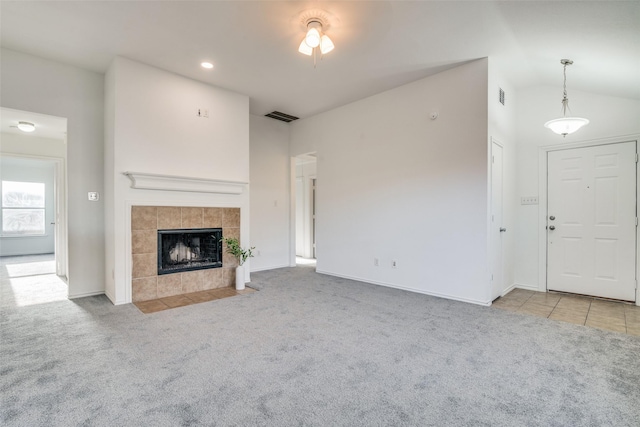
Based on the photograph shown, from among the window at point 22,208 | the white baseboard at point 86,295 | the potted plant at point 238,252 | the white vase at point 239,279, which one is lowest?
the white baseboard at point 86,295

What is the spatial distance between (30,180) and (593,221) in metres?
12.2

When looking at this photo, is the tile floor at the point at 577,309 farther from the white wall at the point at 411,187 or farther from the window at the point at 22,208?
the window at the point at 22,208

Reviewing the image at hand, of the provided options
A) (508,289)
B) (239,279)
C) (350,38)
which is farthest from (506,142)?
(239,279)

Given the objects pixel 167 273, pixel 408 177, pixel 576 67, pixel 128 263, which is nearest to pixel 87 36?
pixel 128 263

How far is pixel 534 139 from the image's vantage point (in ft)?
14.9

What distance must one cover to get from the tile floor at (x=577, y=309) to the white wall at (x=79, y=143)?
17.6 feet

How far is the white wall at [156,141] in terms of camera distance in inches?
146

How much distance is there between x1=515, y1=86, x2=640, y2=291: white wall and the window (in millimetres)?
11402

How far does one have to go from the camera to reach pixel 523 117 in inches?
181

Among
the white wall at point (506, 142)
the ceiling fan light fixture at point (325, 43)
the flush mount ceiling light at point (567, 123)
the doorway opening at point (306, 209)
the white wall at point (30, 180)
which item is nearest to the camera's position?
the ceiling fan light fixture at point (325, 43)

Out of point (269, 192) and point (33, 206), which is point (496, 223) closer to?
point (269, 192)

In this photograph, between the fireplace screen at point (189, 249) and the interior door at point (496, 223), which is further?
the fireplace screen at point (189, 249)

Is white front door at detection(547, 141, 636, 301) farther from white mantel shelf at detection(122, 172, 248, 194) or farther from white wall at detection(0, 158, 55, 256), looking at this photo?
white wall at detection(0, 158, 55, 256)

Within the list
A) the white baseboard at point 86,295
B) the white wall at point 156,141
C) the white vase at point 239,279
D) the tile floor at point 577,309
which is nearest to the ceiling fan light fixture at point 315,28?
the white wall at point 156,141
